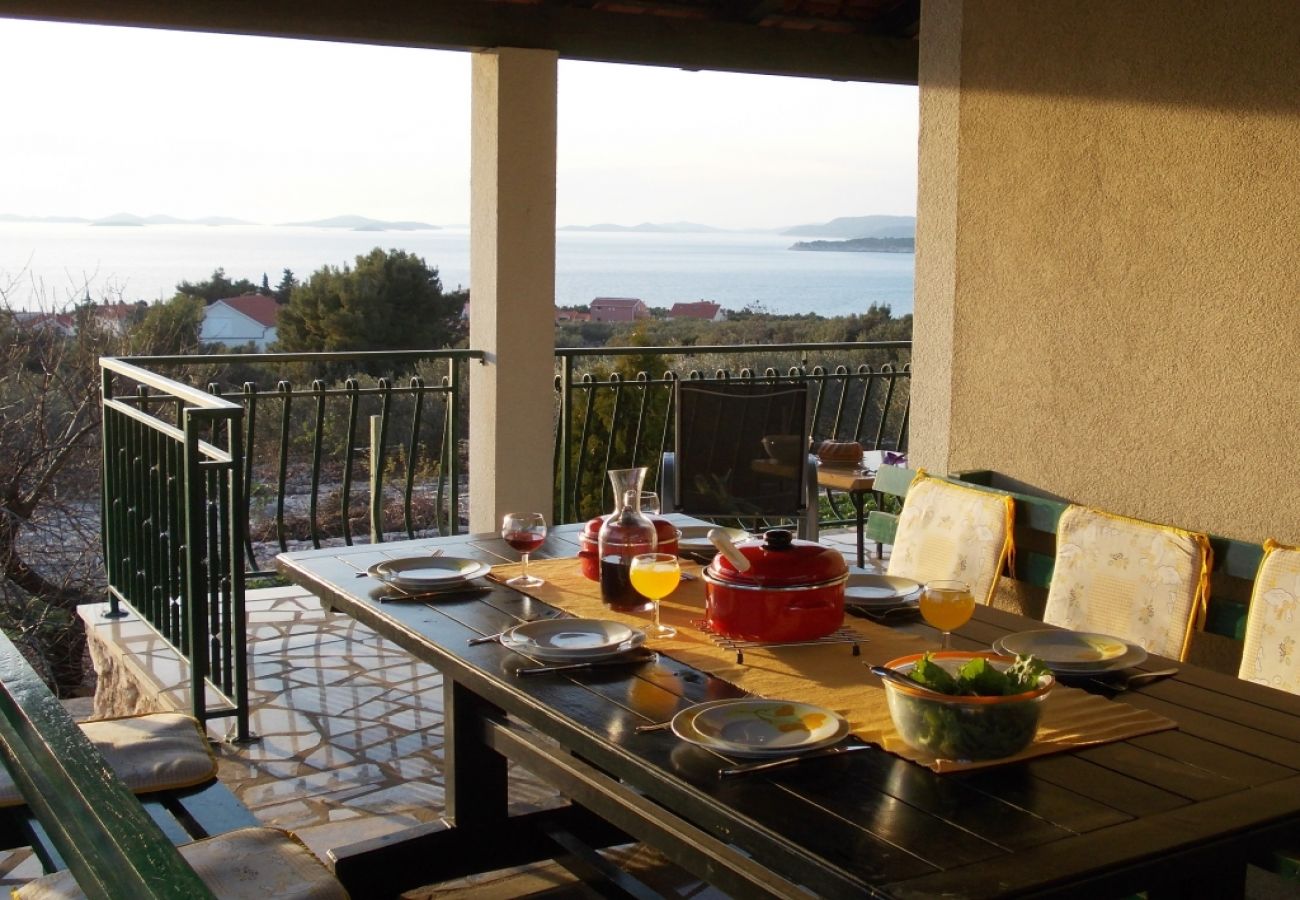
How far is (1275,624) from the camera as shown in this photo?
2.56 m

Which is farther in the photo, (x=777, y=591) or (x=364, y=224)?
(x=364, y=224)

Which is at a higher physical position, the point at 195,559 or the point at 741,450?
the point at 741,450

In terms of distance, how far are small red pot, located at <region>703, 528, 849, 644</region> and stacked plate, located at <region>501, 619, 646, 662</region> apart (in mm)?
165

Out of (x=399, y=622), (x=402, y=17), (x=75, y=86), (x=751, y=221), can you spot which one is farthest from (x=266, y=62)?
(x=399, y=622)

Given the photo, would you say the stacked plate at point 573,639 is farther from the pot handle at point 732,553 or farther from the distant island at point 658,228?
the distant island at point 658,228

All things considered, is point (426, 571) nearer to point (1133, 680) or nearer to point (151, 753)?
point (151, 753)

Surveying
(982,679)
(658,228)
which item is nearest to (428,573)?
(982,679)

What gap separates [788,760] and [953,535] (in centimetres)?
182

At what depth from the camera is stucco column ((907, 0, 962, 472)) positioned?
3951mm

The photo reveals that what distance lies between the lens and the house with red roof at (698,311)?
2705cm

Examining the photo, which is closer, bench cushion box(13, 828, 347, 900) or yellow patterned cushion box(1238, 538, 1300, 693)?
bench cushion box(13, 828, 347, 900)

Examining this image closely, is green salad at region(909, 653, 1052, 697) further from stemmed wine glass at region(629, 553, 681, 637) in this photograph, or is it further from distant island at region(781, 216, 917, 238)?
distant island at region(781, 216, 917, 238)

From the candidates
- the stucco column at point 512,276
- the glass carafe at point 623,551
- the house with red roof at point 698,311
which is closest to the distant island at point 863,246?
the house with red roof at point 698,311

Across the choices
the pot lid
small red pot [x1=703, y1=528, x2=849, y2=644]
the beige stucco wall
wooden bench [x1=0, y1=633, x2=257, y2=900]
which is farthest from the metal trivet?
the beige stucco wall
